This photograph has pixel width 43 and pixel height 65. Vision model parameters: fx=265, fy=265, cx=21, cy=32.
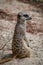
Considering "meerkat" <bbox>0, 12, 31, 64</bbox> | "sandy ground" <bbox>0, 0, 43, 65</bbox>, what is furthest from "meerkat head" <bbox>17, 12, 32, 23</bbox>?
"sandy ground" <bbox>0, 0, 43, 65</bbox>

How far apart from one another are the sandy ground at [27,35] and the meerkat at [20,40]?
10 centimetres

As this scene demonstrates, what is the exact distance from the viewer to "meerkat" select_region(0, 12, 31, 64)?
428 centimetres

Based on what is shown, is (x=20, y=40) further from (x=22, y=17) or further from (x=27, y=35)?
(x=27, y=35)

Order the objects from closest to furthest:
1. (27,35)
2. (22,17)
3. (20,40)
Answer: (22,17) < (20,40) < (27,35)

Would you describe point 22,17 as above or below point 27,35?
above

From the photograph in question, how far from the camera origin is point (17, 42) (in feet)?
14.3

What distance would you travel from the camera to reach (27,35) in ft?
19.8

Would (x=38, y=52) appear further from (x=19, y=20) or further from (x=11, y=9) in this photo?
(x=11, y=9)

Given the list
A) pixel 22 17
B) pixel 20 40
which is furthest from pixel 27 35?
pixel 22 17

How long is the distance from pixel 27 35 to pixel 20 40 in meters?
1.66

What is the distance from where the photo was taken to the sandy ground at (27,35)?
4.40 m

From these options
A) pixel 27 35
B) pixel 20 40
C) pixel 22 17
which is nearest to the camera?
pixel 22 17

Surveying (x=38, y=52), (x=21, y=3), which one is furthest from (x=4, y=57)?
Answer: (x=21, y=3)

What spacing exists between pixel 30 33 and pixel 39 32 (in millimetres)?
246
